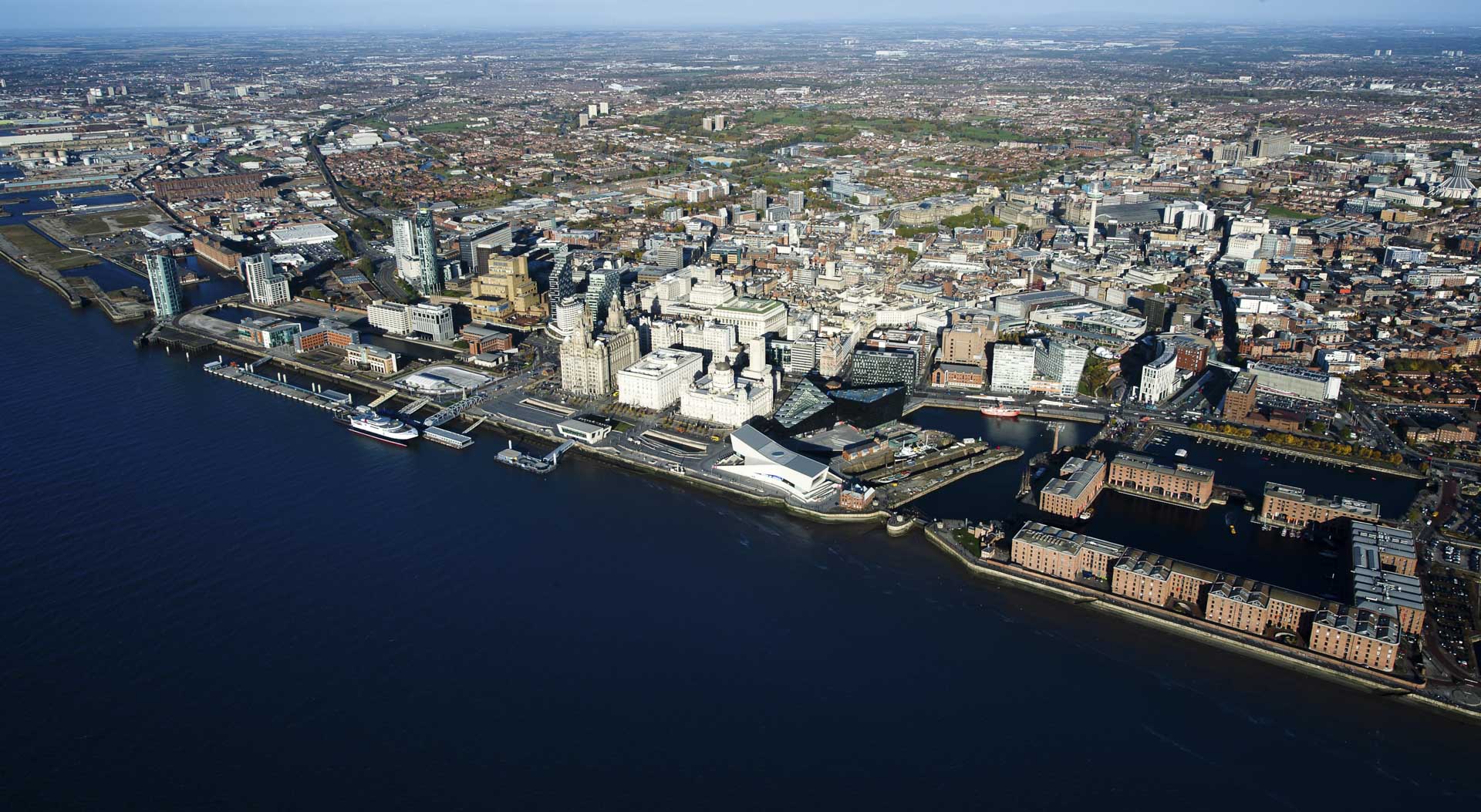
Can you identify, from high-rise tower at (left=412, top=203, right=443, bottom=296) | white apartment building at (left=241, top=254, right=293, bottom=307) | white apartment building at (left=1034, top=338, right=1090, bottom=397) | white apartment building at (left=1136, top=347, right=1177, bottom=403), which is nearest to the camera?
white apartment building at (left=1136, top=347, right=1177, bottom=403)

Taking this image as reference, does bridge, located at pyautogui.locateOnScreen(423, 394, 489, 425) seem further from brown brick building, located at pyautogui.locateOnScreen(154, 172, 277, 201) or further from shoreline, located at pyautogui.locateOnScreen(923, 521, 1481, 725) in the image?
brown brick building, located at pyautogui.locateOnScreen(154, 172, 277, 201)

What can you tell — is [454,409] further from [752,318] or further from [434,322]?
[752,318]

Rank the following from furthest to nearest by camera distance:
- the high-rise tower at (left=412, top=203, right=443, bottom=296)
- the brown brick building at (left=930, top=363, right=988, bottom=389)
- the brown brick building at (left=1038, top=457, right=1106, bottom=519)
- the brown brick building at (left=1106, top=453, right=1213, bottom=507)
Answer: the high-rise tower at (left=412, top=203, right=443, bottom=296) < the brown brick building at (left=930, top=363, right=988, bottom=389) < the brown brick building at (left=1106, top=453, right=1213, bottom=507) < the brown brick building at (left=1038, top=457, right=1106, bottom=519)

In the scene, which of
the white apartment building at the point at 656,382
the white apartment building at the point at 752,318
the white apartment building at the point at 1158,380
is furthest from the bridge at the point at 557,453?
the white apartment building at the point at 1158,380

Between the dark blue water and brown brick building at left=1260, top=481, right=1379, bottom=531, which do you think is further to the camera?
brown brick building at left=1260, top=481, right=1379, bottom=531

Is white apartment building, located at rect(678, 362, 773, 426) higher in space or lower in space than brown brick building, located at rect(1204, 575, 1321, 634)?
higher

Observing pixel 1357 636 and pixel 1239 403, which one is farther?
pixel 1239 403

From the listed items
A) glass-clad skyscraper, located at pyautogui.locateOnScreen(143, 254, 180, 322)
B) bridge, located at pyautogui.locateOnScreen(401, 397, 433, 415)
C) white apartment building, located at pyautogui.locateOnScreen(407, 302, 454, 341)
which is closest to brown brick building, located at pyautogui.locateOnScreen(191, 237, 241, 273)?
glass-clad skyscraper, located at pyautogui.locateOnScreen(143, 254, 180, 322)

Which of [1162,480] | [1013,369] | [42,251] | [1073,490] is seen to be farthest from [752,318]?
[42,251]
